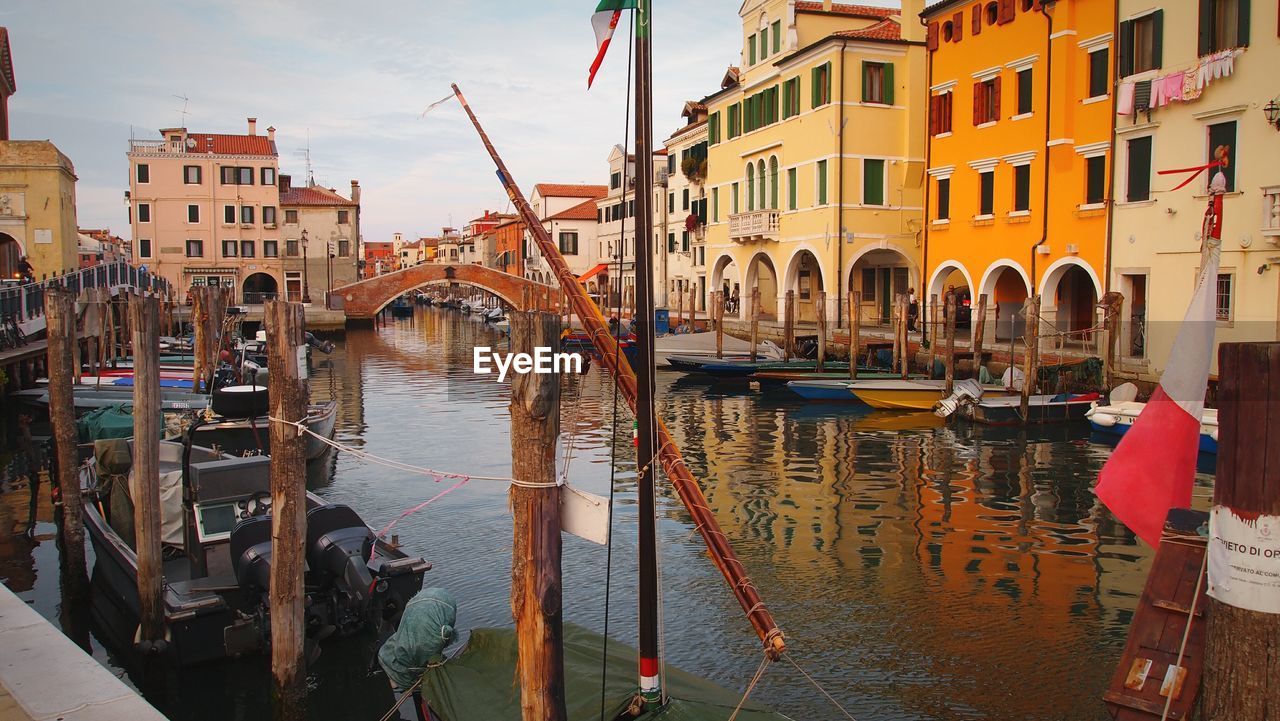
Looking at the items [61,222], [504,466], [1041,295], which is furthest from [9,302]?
[1041,295]

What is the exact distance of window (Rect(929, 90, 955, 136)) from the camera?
84.5 ft

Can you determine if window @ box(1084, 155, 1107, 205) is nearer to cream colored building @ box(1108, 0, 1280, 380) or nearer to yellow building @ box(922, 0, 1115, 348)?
yellow building @ box(922, 0, 1115, 348)

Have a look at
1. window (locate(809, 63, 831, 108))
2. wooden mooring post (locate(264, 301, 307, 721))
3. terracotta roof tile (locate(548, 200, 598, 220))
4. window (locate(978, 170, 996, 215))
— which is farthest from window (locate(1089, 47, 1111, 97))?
terracotta roof tile (locate(548, 200, 598, 220))

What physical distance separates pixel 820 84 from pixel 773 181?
4.13 meters

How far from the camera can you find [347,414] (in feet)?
72.6

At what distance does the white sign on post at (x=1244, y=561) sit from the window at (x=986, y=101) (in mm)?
22030

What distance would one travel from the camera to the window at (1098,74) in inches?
813

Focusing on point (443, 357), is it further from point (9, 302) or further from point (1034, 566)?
point (1034, 566)

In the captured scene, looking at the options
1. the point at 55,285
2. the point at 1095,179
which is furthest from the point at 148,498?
the point at 1095,179

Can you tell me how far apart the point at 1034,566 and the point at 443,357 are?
29.4 m

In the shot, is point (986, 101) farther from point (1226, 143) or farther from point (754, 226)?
point (754, 226)

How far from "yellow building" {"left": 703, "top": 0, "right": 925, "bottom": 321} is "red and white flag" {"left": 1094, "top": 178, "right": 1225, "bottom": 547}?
24.4m

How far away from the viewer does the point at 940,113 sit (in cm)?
2600

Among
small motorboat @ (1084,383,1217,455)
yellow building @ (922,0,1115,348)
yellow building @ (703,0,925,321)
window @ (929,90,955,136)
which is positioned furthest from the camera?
yellow building @ (703,0,925,321)
